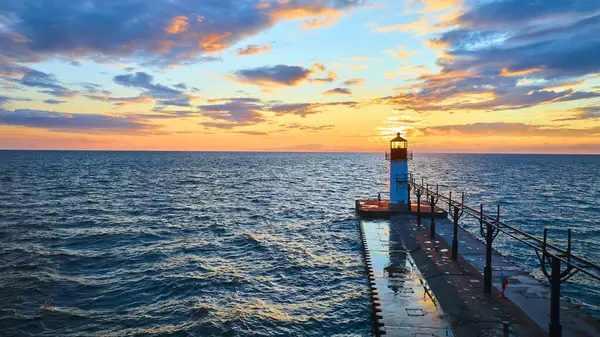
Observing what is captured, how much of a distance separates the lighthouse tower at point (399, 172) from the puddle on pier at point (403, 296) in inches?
839

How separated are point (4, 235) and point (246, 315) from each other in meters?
33.3

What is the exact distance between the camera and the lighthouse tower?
2227 inches

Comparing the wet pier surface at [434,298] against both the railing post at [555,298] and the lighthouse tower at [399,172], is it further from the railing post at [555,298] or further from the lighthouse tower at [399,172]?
the lighthouse tower at [399,172]

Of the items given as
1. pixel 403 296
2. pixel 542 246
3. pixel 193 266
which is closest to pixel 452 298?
pixel 403 296

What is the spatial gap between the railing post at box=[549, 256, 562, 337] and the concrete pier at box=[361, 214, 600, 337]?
1.33 metres

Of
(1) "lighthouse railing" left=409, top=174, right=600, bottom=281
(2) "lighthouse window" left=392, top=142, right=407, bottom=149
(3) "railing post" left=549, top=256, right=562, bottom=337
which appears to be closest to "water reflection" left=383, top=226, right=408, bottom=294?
(1) "lighthouse railing" left=409, top=174, right=600, bottom=281

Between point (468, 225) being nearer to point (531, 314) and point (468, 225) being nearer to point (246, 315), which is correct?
point (531, 314)

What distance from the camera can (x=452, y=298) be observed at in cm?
2217

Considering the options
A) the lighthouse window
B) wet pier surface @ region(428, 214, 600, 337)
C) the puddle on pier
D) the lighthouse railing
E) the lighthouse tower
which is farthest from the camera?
the lighthouse window

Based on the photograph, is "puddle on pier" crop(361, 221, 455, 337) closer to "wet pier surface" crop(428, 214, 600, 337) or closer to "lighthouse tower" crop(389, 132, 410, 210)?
"wet pier surface" crop(428, 214, 600, 337)

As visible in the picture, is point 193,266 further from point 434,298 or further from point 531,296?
point 531,296

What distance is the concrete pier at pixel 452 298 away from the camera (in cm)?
1855

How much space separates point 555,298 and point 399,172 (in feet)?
136

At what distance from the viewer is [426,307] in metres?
21.2
